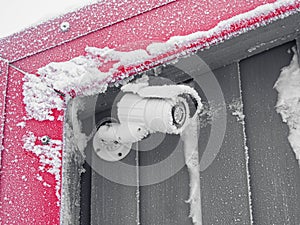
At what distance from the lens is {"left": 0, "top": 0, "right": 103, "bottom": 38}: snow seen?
0.92 meters

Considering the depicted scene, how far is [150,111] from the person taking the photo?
0.86m

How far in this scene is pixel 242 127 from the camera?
90 centimetres

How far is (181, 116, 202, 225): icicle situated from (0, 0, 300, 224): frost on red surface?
20 cm

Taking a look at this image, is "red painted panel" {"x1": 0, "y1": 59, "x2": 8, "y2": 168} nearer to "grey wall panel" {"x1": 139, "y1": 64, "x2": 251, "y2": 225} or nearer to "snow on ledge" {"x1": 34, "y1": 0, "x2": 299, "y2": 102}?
"snow on ledge" {"x1": 34, "y1": 0, "x2": 299, "y2": 102}

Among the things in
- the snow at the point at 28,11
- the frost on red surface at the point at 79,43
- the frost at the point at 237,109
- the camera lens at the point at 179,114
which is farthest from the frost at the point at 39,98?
the frost at the point at 237,109

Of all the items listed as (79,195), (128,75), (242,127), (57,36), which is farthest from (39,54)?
(242,127)

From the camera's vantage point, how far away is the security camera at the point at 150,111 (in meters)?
0.85

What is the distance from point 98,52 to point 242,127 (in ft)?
0.99

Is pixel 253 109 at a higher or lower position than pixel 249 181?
higher

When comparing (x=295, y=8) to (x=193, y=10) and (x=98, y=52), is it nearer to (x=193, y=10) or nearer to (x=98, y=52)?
(x=193, y=10)

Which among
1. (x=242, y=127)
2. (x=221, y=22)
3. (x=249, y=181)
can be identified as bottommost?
(x=249, y=181)

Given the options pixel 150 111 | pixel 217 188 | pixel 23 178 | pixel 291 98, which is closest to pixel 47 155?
pixel 23 178

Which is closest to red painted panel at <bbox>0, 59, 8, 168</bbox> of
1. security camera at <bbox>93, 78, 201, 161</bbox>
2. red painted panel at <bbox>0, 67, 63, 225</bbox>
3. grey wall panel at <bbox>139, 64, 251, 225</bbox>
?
red painted panel at <bbox>0, 67, 63, 225</bbox>

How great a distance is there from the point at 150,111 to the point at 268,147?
222 mm
